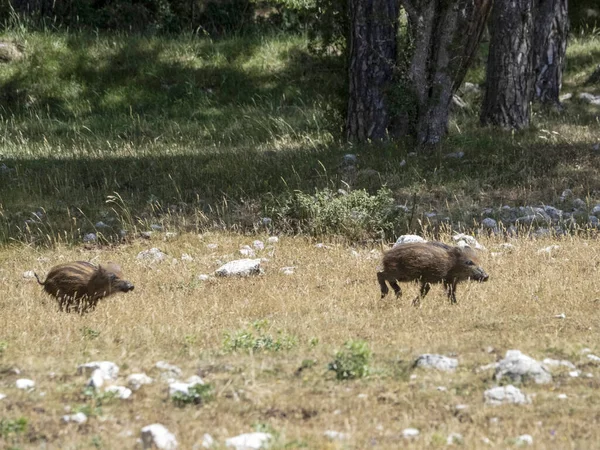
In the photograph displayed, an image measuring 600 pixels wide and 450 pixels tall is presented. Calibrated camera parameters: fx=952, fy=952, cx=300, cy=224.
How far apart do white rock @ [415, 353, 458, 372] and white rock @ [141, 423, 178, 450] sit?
6.14 ft

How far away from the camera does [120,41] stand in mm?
21188

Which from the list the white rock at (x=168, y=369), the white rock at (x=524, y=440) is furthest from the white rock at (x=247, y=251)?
the white rock at (x=524, y=440)

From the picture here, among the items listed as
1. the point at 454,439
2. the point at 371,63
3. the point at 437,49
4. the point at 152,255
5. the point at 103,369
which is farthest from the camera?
the point at 371,63

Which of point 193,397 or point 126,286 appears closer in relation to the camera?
point 193,397

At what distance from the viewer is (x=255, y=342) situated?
6.71 metres

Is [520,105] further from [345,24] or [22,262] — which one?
[22,262]

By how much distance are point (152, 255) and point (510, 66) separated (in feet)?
24.9

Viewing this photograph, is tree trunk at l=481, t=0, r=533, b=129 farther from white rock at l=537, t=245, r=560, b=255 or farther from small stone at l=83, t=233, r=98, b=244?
small stone at l=83, t=233, r=98, b=244

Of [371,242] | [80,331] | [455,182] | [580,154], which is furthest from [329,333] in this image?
[580,154]

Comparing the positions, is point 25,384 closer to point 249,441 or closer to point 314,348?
point 249,441

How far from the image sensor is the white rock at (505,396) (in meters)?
5.48

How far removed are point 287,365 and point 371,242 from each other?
17.5 feet

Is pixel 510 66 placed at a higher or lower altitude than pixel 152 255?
higher

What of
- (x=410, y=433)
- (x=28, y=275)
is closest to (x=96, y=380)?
(x=410, y=433)
